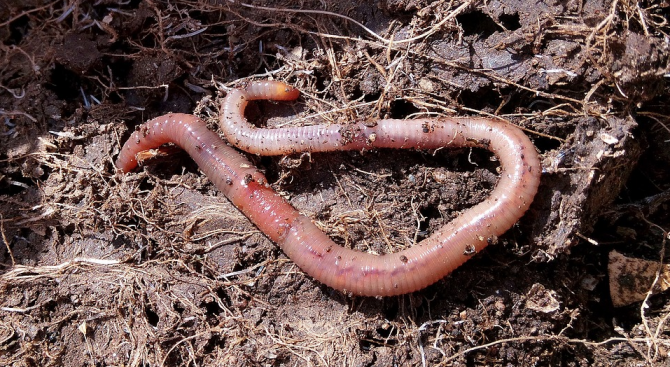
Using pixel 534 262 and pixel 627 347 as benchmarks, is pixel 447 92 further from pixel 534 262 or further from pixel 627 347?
pixel 627 347

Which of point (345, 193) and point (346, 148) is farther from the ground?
point (346, 148)

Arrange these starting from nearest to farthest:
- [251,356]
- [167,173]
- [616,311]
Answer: [251,356] < [616,311] < [167,173]

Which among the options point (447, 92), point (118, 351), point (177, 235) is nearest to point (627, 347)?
point (447, 92)

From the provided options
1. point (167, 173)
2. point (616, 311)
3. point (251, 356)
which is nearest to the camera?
point (251, 356)
